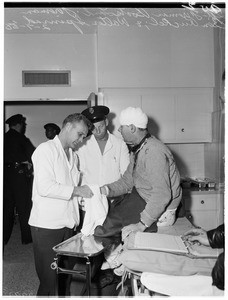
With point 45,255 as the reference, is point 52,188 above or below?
above

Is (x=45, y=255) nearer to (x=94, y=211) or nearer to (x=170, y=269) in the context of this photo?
(x=94, y=211)

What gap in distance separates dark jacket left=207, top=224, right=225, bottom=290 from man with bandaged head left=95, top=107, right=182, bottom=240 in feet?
1.72

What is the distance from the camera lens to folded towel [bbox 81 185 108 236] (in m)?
1.98

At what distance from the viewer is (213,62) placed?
3.51 m

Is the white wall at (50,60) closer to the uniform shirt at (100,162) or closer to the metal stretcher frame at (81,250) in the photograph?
the uniform shirt at (100,162)

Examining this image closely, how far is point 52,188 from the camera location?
1.96m

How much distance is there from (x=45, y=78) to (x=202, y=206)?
2.22m

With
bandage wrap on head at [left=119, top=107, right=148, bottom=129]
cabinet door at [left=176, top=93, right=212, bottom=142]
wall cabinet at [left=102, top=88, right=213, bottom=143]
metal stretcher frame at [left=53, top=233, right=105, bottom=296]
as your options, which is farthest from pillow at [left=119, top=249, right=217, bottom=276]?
cabinet door at [left=176, top=93, right=212, bottom=142]

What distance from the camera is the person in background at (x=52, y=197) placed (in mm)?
1986

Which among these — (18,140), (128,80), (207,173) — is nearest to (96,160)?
(128,80)

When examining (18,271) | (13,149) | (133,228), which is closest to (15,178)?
(13,149)

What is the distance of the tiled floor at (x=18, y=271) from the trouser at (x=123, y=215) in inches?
45.9

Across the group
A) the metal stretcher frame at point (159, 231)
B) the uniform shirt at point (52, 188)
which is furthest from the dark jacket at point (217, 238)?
the uniform shirt at point (52, 188)

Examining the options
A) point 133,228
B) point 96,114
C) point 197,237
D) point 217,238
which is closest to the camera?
point 217,238
